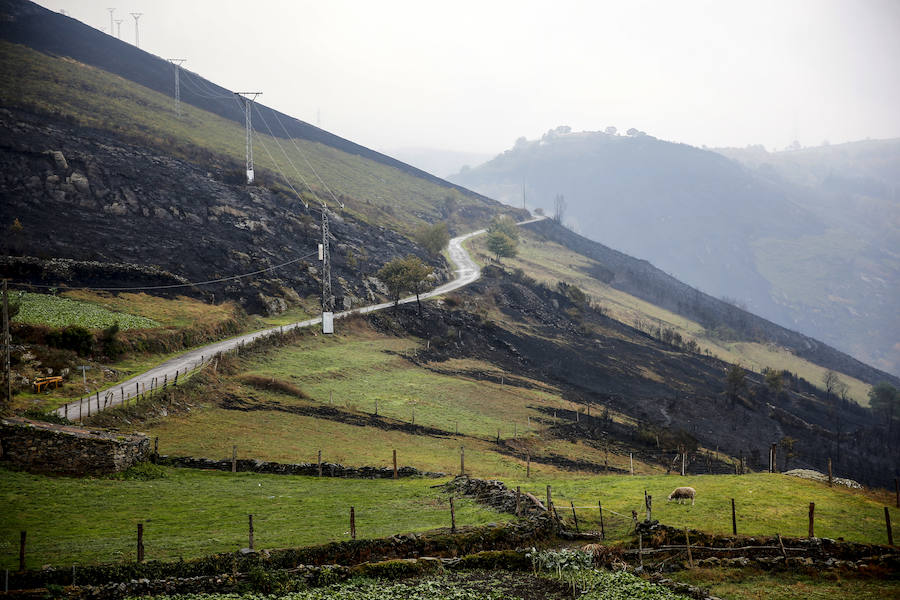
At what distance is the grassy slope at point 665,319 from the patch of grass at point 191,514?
130784 mm

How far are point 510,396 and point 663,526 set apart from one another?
184 ft

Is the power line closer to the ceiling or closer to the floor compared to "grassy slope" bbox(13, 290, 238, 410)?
closer to the ceiling

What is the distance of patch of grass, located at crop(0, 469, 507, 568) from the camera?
23.7 meters

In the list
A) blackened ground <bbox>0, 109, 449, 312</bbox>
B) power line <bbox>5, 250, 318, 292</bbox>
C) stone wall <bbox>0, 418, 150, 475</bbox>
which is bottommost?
stone wall <bbox>0, 418, 150, 475</bbox>

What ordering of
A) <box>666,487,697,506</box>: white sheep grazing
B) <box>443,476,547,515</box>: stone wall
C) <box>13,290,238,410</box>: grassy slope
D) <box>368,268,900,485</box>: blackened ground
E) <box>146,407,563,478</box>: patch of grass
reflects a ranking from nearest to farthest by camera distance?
1. <box>443,476,547,515</box>: stone wall
2. <box>666,487,697,506</box>: white sheep grazing
3. <box>146,407,563,478</box>: patch of grass
4. <box>13,290,238,410</box>: grassy slope
5. <box>368,268,900,485</box>: blackened ground

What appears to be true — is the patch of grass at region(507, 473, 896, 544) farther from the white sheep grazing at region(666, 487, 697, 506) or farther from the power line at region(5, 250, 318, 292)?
the power line at region(5, 250, 318, 292)

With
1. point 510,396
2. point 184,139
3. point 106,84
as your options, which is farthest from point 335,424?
point 106,84

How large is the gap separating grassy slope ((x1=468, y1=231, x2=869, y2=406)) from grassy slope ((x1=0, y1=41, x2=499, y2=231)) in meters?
37.7

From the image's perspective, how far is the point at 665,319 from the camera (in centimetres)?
17750

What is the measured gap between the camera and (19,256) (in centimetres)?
7556

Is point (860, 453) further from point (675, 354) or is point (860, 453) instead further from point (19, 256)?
point (19, 256)

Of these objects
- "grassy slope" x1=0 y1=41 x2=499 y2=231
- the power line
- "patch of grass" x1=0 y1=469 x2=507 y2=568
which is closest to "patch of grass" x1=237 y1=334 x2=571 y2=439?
the power line

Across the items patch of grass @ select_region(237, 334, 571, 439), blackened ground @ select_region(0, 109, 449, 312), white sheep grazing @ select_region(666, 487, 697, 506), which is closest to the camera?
white sheep grazing @ select_region(666, 487, 697, 506)

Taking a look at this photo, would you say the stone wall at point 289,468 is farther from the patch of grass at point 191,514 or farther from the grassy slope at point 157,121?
the grassy slope at point 157,121
